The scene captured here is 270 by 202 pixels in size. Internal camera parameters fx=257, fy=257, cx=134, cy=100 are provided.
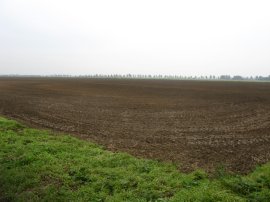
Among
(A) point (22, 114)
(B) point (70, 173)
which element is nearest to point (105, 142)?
(B) point (70, 173)

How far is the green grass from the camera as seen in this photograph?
5.82 metres

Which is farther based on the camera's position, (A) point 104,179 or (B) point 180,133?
(B) point 180,133

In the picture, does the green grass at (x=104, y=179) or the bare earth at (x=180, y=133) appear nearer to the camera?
the green grass at (x=104, y=179)

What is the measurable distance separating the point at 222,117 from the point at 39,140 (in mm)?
11189

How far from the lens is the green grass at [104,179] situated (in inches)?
229

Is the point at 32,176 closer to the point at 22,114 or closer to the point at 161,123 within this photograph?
the point at 161,123

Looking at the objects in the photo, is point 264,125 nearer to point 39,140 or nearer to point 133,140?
point 133,140

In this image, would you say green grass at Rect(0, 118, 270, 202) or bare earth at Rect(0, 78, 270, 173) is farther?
bare earth at Rect(0, 78, 270, 173)

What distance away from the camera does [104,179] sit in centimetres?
667

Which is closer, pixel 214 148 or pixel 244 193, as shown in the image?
pixel 244 193

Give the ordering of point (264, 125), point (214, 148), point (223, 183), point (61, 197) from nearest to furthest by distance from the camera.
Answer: point (61, 197), point (223, 183), point (214, 148), point (264, 125)

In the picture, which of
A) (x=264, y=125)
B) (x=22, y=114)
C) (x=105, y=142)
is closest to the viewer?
(x=105, y=142)

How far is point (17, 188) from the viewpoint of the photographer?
6105 mm

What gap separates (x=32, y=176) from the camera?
6.83 metres
